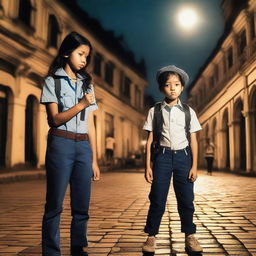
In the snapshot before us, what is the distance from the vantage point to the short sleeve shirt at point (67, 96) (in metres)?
2.70

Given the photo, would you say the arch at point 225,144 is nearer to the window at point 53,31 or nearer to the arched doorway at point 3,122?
the window at point 53,31

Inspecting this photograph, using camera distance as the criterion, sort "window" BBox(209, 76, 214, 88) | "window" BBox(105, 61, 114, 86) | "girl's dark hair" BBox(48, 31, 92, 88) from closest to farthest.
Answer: "girl's dark hair" BBox(48, 31, 92, 88), "window" BBox(105, 61, 114, 86), "window" BBox(209, 76, 214, 88)

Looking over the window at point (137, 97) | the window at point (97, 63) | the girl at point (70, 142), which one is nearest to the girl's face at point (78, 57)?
the girl at point (70, 142)

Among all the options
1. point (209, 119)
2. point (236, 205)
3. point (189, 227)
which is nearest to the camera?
point (189, 227)

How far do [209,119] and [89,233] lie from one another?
2552 cm

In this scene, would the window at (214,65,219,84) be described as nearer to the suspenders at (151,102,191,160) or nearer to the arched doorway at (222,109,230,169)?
the arched doorway at (222,109,230,169)

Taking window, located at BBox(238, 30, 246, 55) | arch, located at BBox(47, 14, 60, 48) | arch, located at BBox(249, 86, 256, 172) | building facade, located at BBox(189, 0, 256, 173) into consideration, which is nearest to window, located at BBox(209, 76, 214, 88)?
building facade, located at BBox(189, 0, 256, 173)

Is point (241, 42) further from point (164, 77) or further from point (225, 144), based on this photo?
point (164, 77)

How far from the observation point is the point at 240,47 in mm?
19969

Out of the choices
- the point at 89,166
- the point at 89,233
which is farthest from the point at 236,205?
the point at 89,166

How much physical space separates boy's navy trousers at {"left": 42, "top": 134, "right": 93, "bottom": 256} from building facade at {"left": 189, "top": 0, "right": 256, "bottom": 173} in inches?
570

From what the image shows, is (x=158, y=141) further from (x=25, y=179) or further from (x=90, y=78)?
(x=25, y=179)

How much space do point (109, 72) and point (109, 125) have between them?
12.8ft

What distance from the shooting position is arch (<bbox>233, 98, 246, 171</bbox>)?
1945 cm
